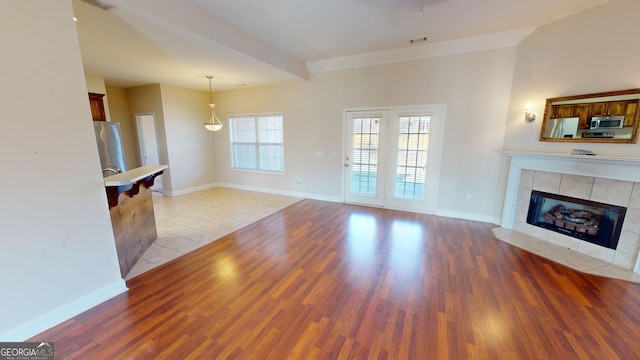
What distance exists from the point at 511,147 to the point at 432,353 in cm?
363

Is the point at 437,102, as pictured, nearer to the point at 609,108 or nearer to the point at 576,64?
the point at 576,64

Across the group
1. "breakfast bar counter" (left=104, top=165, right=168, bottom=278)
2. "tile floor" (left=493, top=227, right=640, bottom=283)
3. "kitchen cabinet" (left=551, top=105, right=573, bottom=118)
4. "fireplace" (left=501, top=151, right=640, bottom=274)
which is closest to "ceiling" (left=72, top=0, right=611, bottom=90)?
"kitchen cabinet" (left=551, top=105, right=573, bottom=118)

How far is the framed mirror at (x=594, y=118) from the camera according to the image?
9.00 feet

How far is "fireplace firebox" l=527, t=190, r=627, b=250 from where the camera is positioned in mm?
2902

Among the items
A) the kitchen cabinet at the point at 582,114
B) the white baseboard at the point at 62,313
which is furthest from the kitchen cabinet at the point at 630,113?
the white baseboard at the point at 62,313

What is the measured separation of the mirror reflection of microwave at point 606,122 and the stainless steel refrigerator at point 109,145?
748 centimetres

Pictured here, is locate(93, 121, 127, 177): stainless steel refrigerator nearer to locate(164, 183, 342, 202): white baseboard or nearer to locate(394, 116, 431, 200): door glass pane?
locate(164, 183, 342, 202): white baseboard

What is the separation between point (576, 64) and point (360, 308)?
4.11 metres

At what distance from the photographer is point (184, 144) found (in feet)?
20.5

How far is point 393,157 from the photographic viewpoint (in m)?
4.83

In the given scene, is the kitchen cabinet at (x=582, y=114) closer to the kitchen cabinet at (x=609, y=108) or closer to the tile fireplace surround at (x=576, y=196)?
the kitchen cabinet at (x=609, y=108)

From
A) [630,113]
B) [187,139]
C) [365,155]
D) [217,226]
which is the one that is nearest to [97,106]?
[187,139]

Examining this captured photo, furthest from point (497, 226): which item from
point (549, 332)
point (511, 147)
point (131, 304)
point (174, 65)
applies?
point (174, 65)

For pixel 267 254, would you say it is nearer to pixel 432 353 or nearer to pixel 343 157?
pixel 432 353
